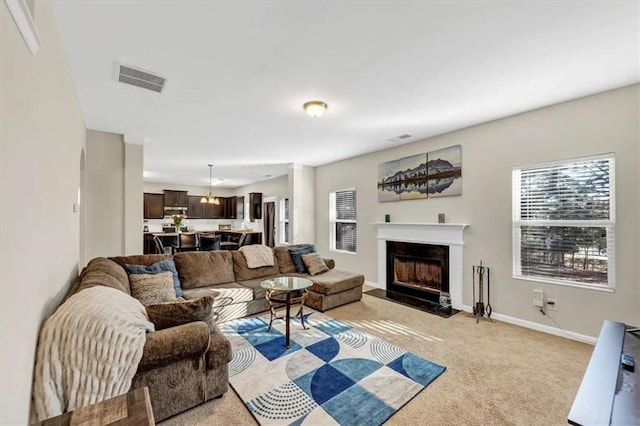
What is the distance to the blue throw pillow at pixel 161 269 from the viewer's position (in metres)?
3.08

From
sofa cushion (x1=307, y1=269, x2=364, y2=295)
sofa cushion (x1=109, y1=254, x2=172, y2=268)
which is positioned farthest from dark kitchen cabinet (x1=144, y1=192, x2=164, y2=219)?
sofa cushion (x1=307, y1=269, x2=364, y2=295)

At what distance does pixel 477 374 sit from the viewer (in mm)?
2357

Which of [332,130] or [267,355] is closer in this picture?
[267,355]

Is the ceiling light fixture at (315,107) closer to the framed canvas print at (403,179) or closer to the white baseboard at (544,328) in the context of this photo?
the framed canvas print at (403,179)

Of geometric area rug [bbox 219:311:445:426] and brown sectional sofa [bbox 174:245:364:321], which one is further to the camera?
brown sectional sofa [bbox 174:245:364:321]

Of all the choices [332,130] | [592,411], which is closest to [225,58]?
[332,130]

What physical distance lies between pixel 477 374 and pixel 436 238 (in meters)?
2.22

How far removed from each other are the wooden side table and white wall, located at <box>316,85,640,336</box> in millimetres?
3943

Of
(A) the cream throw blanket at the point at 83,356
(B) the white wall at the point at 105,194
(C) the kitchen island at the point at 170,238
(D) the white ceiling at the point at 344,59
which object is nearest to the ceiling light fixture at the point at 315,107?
(D) the white ceiling at the point at 344,59

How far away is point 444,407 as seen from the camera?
196cm

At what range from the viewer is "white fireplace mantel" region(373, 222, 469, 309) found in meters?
4.02

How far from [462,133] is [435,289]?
2434 mm

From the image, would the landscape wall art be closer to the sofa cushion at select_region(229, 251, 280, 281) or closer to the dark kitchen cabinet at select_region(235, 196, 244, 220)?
the sofa cushion at select_region(229, 251, 280, 281)

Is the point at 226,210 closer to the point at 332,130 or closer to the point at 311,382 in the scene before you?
the point at 332,130
